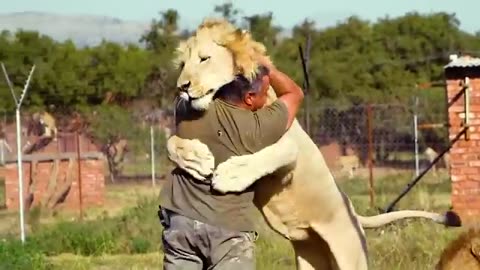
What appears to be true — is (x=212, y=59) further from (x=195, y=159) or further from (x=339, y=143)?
(x=339, y=143)

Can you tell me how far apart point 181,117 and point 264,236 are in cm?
698

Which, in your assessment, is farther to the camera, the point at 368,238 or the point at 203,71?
the point at 368,238

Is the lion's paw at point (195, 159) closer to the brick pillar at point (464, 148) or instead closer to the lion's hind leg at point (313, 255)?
the lion's hind leg at point (313, 255)

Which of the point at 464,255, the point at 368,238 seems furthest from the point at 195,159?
the point at 368,238

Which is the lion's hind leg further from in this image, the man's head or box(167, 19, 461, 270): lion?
the man's head

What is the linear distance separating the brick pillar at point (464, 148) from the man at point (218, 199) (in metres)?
9.88

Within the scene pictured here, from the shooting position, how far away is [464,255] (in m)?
6.09

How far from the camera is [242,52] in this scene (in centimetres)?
587

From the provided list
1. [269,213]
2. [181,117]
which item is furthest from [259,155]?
[269,213]

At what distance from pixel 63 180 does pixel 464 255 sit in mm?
16896

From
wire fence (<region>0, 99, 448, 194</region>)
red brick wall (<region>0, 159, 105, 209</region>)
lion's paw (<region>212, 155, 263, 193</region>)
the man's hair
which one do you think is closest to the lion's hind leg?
lion's paw (<region>212, 155, 263, 193</region>)

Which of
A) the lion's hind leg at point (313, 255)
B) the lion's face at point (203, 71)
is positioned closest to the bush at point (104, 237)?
the lion's hind leg at point (313, 255)

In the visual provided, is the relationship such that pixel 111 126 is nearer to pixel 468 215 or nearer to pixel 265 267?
pixel 468 215

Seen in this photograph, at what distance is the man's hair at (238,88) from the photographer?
5844 mm
